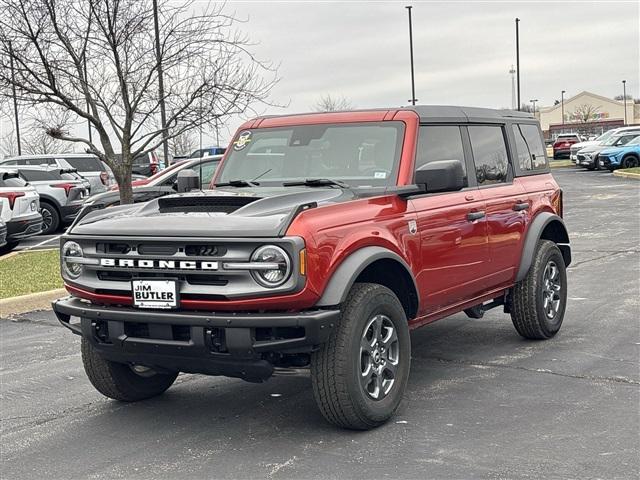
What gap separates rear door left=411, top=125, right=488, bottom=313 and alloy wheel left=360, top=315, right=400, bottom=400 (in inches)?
21.0

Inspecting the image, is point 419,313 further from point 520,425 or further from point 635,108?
point 635,108

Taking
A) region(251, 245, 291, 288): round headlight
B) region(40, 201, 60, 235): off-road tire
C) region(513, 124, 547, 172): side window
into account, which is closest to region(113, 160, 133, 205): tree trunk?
region(40, 201, 60, 235): off-road tire

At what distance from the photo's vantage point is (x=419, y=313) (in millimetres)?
5578

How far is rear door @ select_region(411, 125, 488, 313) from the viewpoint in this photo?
18.2ft

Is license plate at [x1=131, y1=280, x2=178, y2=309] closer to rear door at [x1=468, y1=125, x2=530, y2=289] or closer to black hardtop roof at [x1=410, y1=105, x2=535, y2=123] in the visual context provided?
black hardtop roof at [x1=410, y1=105, x2=535, y2=123]

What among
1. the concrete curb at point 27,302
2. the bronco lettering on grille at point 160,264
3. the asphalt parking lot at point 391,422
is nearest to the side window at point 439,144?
the asphalt parking lot at point 391,422

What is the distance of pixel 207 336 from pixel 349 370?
778mm

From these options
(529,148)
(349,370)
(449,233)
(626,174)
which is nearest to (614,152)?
(626,174)

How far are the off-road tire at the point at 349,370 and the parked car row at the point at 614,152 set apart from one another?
3273cm

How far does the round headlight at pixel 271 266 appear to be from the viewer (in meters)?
4.40

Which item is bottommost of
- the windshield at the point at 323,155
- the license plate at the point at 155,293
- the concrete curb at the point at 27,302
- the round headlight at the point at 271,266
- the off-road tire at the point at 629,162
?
the concrete curb at the point at 27,302

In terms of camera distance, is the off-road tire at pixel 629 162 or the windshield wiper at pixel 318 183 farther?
the off-road tire at pixel 629 162

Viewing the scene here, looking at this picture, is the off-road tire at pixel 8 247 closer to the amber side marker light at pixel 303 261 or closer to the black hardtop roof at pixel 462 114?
the black hardtop roof at pixel 462 114

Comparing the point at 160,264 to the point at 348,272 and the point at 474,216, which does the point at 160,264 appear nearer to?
the point at 348,272
